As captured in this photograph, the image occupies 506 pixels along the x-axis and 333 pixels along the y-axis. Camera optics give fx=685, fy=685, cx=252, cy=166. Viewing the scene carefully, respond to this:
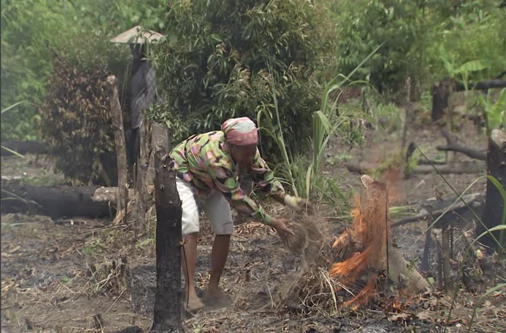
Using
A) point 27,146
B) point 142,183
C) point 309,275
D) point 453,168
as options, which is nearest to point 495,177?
point 309,275

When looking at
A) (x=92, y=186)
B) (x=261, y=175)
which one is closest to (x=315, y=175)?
(x=261, y=175)

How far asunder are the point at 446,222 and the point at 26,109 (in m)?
7.85

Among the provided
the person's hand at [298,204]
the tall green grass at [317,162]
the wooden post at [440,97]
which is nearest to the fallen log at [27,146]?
the tall green grass at [317,162]

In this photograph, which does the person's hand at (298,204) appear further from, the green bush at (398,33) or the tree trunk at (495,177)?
the green bush at (398,33)

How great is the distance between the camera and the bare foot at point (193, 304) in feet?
16.3

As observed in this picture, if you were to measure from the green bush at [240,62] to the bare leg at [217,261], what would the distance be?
195 cm

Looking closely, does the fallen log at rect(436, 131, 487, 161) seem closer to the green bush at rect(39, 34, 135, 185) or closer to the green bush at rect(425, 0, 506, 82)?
the green bush at rect(425, 0, 506, 82)

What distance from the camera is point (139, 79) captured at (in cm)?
891

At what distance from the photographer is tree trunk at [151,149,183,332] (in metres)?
4.20

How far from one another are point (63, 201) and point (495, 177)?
16.1 ft

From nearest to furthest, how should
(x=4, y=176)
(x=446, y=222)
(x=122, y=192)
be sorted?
1. (x=446, y=222)
2. (x=122, y=192)
3. (x=4, y=176)

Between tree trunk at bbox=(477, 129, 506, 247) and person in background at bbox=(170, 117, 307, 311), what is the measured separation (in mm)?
1923

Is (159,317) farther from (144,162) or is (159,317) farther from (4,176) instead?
(4,176)

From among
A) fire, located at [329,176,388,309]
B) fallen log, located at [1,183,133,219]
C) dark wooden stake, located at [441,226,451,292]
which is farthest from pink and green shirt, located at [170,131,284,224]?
fallen log, located at [1,183,133,219]
